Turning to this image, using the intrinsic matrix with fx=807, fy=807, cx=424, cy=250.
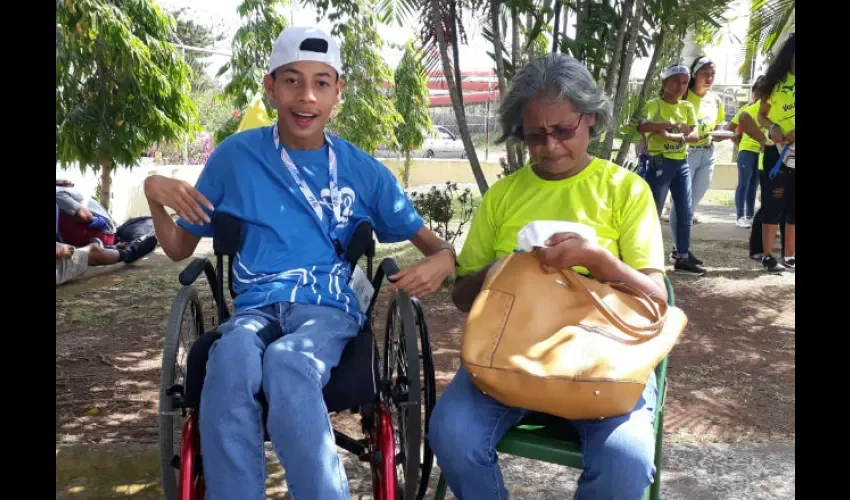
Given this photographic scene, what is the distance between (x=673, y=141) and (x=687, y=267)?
1.13 metres

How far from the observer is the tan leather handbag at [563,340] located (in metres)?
2.09

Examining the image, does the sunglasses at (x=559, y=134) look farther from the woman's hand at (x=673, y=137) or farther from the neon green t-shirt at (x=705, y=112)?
the neon green t-shirt at (x=705, y=112)

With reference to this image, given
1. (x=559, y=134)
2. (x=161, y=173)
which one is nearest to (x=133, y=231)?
(x=161, y=173)

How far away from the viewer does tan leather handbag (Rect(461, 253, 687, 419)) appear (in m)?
2.09

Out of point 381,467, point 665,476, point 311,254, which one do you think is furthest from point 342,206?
point 665,476

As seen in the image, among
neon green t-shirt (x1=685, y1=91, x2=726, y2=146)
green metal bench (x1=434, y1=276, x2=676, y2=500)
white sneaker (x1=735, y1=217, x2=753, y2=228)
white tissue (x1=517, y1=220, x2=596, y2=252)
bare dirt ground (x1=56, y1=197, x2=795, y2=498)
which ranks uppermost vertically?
neon green t-shirt (x1=685, y1=91, x2=726, y2=146)

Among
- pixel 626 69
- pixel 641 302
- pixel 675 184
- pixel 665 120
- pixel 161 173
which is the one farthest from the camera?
pixel 161 173

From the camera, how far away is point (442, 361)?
4664mm

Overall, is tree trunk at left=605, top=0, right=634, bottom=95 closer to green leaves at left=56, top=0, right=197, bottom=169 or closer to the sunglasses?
the sunglasses

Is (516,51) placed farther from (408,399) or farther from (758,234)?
(408,399)

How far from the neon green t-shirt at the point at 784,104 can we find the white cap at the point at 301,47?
4.92m

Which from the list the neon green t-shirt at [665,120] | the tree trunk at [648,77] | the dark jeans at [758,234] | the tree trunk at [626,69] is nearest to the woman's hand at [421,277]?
the tree trunk at [626,69]

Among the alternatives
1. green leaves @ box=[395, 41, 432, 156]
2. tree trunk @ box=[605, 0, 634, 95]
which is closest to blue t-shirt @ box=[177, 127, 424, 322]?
tree trunk @ box=[605, 0, 634, 95]

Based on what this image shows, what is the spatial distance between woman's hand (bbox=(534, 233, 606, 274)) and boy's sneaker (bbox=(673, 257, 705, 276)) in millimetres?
4994
